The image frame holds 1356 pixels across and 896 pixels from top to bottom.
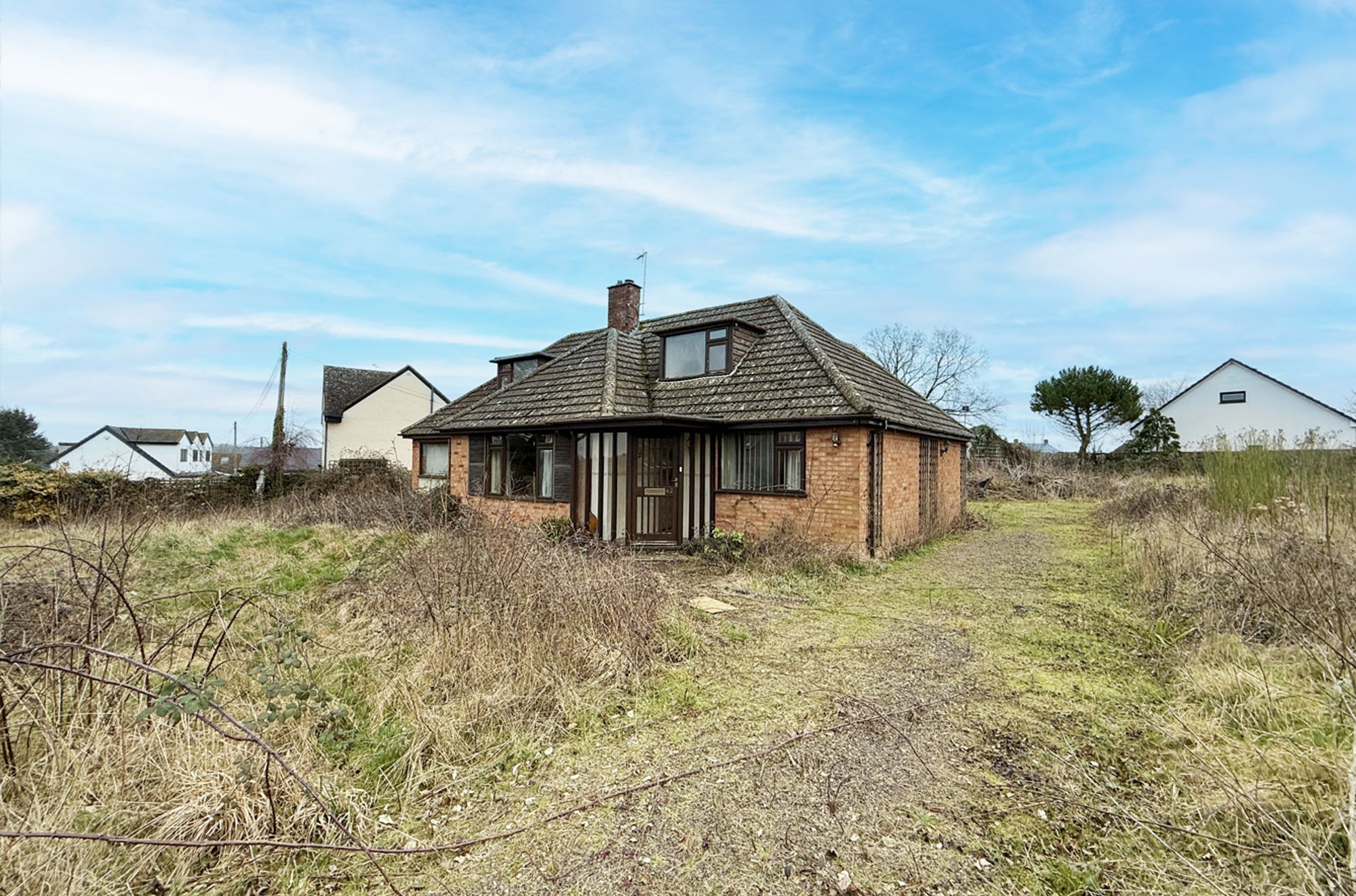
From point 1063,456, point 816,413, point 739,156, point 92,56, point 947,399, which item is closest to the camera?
point 92,56

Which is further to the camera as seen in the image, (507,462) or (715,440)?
(507,462)

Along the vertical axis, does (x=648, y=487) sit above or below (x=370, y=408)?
below

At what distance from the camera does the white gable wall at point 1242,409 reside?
32.3 metres

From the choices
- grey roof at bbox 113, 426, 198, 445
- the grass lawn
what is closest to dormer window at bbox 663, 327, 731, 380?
the grass lawn

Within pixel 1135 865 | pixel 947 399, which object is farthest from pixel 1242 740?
pixel 947 399

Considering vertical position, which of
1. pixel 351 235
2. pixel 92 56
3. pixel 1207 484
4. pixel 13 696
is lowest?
pixel 13 696

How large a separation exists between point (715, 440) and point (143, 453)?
29.2 m

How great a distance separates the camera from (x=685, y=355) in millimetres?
14953

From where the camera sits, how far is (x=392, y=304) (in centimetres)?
1739

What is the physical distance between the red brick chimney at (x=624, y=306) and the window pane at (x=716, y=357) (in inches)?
173

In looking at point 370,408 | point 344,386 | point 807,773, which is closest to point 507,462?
point 807,773

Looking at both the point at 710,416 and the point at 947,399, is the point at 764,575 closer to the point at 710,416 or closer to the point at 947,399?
the point at 710,416

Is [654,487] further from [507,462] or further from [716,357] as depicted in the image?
[507,462]

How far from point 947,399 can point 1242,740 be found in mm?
36475
